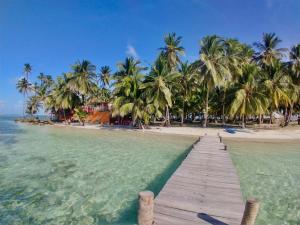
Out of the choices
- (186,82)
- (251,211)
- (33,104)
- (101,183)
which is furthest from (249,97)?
(33,104)

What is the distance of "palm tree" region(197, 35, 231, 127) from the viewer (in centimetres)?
2600

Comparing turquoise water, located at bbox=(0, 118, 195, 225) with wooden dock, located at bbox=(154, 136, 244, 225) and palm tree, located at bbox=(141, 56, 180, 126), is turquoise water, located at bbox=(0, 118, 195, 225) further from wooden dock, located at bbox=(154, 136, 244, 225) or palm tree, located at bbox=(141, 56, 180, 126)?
palm tree, located at bbox=(141, 56, 180, 126)

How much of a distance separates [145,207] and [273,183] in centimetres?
589

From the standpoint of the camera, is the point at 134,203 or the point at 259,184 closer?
the point at 134,203

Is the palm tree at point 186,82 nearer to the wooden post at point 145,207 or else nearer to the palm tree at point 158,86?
the palm tree at point 158,86

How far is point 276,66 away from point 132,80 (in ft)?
55.1

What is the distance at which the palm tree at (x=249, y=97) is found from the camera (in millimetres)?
25231

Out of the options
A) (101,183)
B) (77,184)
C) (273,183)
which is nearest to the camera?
(77,184)

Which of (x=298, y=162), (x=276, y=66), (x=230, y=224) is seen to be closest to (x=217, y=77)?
(x=276, y=66)

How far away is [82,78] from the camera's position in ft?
127

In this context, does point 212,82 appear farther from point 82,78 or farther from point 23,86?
point 23,86

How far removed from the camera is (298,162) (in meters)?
12.2

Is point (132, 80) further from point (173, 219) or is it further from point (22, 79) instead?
point (22, 79)

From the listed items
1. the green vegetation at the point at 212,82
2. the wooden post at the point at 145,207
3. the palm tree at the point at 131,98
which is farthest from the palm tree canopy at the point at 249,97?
the wooden post at the point at 145,207
